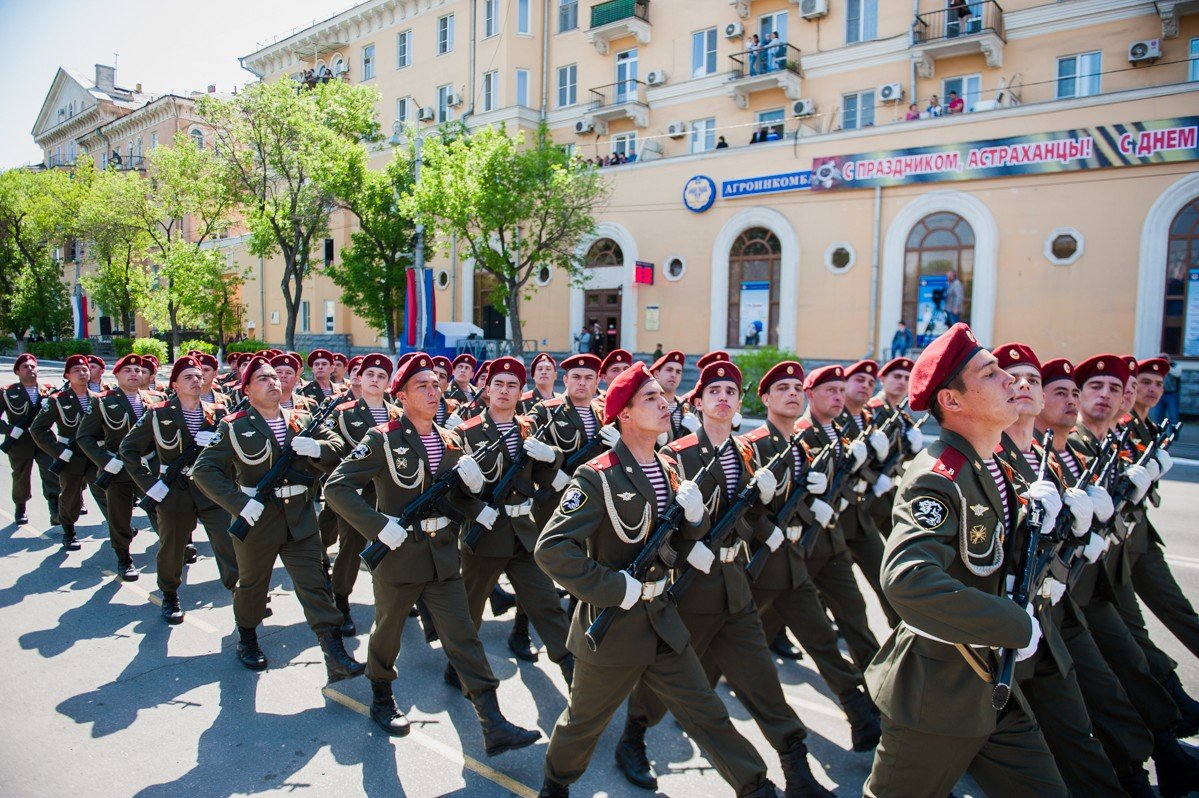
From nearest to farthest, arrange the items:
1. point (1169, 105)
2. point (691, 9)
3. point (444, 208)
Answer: point (1169, 105) → point (444, 208) → point (691, 9)

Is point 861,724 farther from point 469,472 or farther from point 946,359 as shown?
point 469,472

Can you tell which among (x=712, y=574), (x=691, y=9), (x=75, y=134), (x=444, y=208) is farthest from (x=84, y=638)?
(x=75, y=134)

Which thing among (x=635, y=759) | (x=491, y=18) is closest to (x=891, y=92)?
(x=491, y=18)

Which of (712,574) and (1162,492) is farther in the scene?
(1162,492)

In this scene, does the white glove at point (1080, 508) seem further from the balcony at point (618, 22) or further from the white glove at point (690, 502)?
the balcony at point (618, 22)

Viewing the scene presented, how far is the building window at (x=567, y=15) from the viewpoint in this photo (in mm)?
32312

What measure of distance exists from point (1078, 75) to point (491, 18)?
22.4 m

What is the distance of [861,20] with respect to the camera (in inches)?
984

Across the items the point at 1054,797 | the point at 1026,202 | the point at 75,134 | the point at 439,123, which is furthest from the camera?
the point at 75,134

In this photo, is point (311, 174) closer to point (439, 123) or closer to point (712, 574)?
point (439, 123)

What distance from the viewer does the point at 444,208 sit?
81.7 ft

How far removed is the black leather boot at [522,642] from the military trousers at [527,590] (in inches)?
23.4

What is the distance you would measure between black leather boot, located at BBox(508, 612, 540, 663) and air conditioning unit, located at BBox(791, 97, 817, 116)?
23429 millimetres

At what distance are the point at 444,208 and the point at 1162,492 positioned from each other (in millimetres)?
20028
